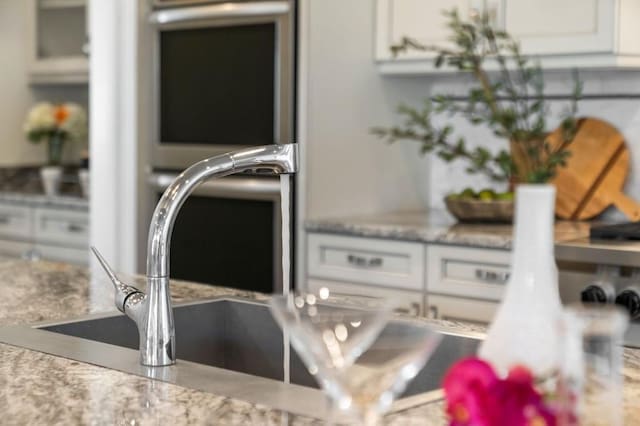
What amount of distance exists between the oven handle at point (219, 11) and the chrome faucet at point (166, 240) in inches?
70.2

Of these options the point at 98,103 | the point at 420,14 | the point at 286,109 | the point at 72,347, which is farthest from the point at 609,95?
the point at 72,347

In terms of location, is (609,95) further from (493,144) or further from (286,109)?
(286,109)

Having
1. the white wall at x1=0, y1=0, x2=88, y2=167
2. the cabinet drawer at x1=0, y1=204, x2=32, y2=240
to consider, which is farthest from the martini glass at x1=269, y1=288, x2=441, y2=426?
the white wall at x1=0, y1=0, x2=88, y2=167

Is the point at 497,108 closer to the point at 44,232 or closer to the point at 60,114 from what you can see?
the point at 44,232

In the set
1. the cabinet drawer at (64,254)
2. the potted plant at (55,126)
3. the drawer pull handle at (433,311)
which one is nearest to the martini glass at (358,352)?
the drawer pull handle at (433,311)

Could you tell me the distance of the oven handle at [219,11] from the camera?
325 cm

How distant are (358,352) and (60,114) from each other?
171 inches

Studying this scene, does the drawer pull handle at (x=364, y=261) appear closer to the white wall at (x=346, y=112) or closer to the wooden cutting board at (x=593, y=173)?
the white wall at (x=346, y=112)

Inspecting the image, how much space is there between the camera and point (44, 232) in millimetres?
4586

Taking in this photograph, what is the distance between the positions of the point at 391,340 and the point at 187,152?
2505 millimetres

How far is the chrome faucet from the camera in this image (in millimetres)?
1493

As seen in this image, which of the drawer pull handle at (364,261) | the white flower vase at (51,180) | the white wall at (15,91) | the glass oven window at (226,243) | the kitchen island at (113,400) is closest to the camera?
the kitchen island at (113,400)

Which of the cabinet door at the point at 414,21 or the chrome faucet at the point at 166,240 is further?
the cabinet door at the point at 414,21

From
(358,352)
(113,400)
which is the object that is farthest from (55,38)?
(358,352)
